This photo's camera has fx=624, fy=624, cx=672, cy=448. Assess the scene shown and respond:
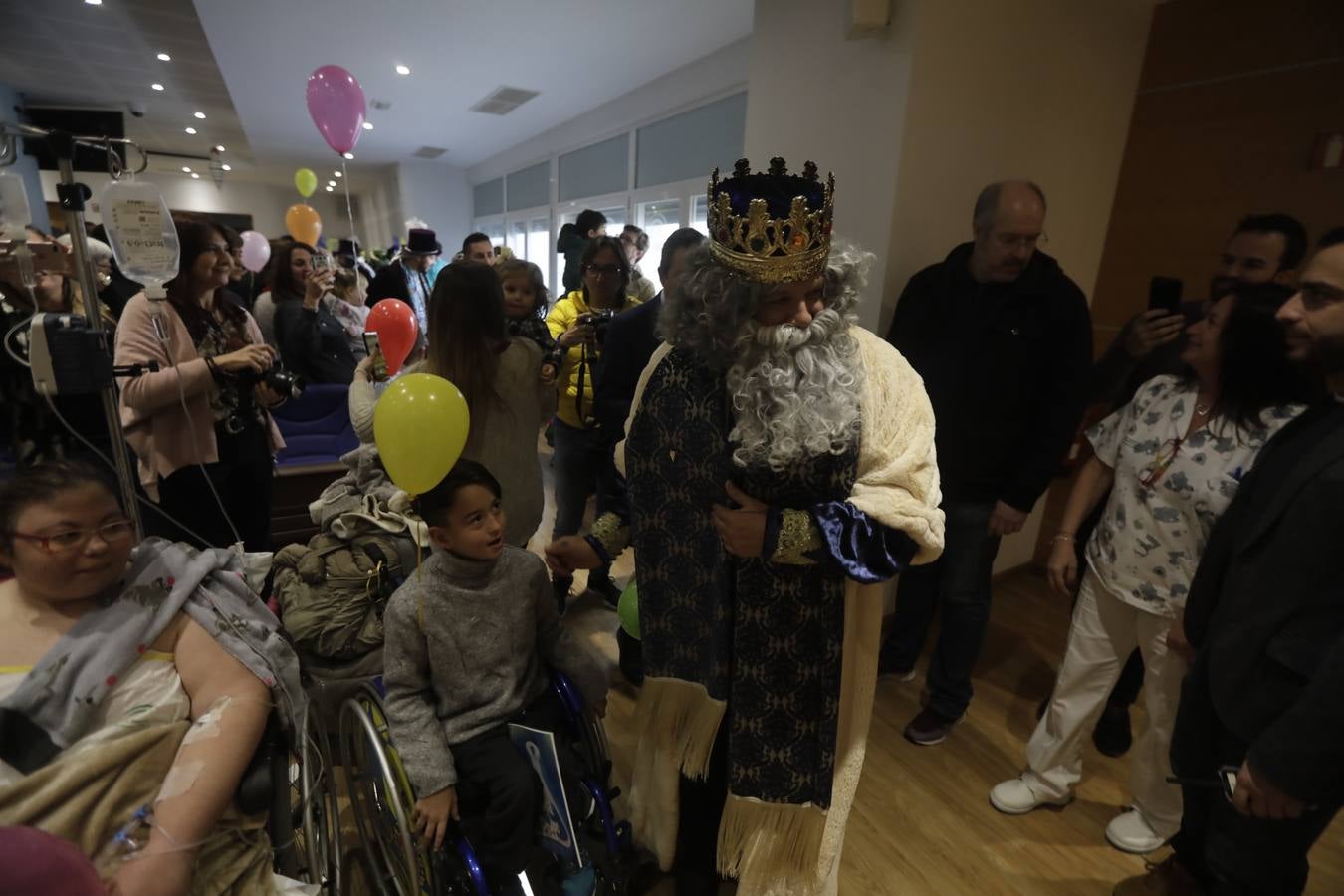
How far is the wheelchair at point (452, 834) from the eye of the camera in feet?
3.82

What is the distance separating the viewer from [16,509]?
924 mm

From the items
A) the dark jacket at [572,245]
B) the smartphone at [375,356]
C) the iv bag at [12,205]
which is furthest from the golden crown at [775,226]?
the dark jacket at [572,245]

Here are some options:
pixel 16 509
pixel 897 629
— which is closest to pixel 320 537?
pixel 16 509

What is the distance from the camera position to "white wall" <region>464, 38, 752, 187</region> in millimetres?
4488

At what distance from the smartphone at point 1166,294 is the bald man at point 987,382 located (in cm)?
23

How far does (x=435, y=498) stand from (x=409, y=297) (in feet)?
11.2

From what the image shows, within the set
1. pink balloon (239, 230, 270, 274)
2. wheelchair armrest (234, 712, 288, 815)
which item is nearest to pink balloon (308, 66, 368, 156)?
wheelchair armrest (234, 712, 288, 815)

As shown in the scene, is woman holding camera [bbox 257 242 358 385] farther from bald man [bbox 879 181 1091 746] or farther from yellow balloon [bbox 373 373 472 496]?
bald man [bbox 879 181 1091 746]

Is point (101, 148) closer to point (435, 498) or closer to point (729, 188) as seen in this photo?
point (435, 498)

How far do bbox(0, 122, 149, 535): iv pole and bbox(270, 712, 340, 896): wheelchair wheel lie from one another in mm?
566

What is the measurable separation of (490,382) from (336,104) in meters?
2.31

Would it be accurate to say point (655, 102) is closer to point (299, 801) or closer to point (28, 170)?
point (299, 801)

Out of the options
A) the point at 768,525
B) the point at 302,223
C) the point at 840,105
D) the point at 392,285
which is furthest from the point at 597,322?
the point at 302,223

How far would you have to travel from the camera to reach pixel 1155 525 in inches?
62.3
